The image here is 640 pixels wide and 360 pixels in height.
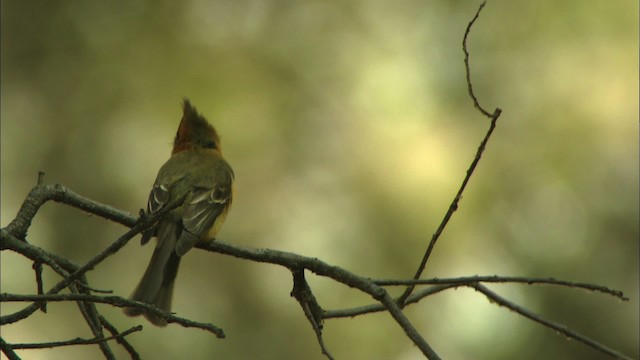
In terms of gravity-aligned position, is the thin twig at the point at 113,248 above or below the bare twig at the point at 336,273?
below

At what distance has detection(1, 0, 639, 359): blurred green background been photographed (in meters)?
7.47

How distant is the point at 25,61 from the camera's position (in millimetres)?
8742

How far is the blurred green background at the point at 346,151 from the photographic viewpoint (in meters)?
7.47

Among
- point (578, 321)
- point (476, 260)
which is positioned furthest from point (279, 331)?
point (578, 321)

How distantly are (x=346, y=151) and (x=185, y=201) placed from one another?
358cm

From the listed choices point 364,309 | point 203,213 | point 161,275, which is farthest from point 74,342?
point 203,213

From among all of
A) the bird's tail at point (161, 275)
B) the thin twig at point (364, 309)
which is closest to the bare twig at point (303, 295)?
the thin twig at point (364, 309)

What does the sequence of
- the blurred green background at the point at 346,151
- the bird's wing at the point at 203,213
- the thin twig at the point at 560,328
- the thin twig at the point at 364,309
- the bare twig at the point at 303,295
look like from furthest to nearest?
the blurred green background at the point at 346,151 → the bird's wing at the point at 203,213 → the bare twig at the point at 303,295 → the thin twig at the point at 364,309 → the thin twig at the point at 560,328

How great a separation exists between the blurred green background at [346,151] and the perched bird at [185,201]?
182 centimetres

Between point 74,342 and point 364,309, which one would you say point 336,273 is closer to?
point 364,309

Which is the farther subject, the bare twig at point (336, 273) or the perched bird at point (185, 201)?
the perched bird at point (185, 201)

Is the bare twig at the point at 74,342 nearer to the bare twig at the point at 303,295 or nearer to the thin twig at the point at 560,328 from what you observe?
the bare twig at the point at 303,295

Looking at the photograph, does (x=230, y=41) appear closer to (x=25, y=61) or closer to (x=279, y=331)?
(x=25, y=61)

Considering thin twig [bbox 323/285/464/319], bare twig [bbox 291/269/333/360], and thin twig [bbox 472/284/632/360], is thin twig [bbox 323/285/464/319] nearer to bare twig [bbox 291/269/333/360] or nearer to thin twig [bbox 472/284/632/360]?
bare twig [bbox 291/269/333/360]
